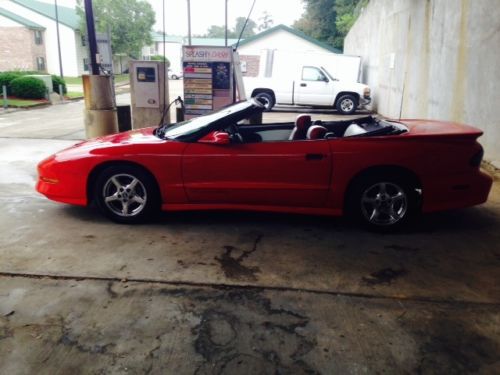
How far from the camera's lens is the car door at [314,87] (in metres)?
16.6

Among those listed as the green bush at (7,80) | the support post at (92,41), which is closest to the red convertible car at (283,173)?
the support post at (92,41)

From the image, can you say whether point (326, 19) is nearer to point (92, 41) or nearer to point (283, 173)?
point (92, 41)

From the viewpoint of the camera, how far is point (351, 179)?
14.6 feet

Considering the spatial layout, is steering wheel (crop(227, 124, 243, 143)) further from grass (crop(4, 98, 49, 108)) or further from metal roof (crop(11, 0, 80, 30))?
metal roof (crop(11, 0, 80, 30))

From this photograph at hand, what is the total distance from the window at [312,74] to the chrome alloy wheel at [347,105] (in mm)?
1035

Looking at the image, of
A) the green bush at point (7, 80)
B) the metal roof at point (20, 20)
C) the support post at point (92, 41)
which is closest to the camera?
the support post at point (92, 41)

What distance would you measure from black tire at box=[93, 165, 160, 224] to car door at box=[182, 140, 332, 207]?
0.39 metres

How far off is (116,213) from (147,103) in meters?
5.43

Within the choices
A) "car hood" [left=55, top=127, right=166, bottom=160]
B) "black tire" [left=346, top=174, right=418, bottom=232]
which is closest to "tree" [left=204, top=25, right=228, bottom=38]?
"car hood" [left=55, top=127, right=166, bottom=160]

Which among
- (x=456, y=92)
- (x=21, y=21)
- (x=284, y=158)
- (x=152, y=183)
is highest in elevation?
(x=21, y=21)

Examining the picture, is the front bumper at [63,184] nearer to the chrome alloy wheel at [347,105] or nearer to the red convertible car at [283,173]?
the red convertible car at [283,173]

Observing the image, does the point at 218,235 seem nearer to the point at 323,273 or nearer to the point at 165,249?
the point at 165,249

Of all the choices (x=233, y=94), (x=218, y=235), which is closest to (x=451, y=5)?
(x=233, y=94)

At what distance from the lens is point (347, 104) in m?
16.6
